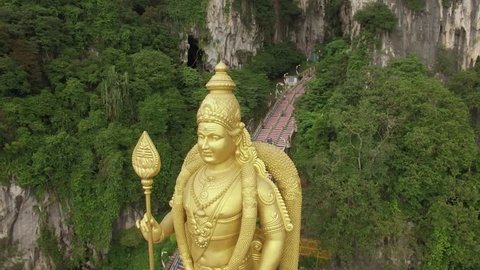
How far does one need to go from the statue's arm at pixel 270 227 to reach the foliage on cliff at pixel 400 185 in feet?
22.3

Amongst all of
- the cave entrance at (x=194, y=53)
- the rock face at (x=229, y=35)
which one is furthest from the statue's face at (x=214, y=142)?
the cave entrance at (x=194, y=53)

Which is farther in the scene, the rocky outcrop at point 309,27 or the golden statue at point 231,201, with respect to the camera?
the rocky outcrop at point 309,27

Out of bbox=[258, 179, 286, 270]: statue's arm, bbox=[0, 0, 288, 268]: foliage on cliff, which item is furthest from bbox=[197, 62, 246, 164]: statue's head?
bbox=[0, 0, 288, 268]: foliage on cliff

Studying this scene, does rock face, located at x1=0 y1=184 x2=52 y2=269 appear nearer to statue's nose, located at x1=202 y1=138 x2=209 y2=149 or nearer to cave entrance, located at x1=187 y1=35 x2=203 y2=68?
cave entrance, located at x1=187 y1=35 x2=203 y2=68

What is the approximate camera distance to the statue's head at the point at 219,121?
11.0 feet

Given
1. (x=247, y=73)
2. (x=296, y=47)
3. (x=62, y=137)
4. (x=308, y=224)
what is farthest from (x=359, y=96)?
(x=296, y=47)

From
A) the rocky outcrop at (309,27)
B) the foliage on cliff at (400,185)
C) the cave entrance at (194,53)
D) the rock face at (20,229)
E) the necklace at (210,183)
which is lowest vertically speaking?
the rock face at (20,229)

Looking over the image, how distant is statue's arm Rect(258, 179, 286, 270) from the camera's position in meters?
3.42

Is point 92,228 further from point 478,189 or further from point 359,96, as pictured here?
point 478,189

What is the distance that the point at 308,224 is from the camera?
34.3 ft

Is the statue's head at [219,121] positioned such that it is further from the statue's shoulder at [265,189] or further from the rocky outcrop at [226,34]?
the rocky outcrop at [226,34]

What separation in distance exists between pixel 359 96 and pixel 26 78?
1008 centimetres

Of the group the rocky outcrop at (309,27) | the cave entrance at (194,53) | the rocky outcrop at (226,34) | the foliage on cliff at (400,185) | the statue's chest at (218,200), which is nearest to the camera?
the statue's chest at (218,200)

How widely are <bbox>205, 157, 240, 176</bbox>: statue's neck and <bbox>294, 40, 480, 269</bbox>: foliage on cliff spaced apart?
6829mm
